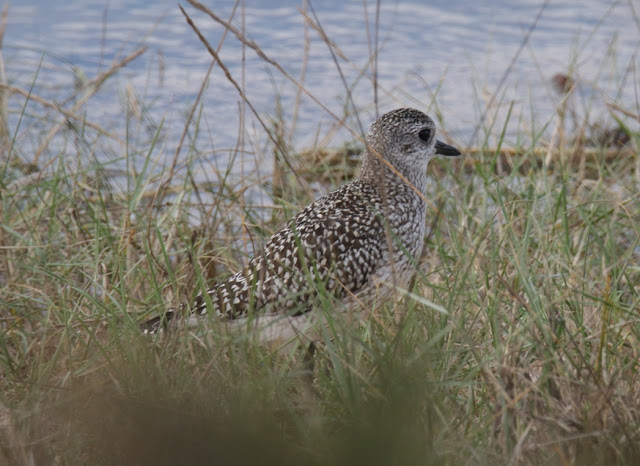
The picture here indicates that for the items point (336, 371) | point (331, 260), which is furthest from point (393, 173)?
point (336, 371)

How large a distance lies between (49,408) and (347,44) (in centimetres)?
610

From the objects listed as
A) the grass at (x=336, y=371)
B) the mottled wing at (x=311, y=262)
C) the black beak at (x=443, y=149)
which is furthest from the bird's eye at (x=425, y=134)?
the mottled wing at (x=311, y=262)

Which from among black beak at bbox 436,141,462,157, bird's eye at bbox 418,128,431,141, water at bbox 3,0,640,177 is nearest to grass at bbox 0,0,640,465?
black beak at bbox 436,141,462,157

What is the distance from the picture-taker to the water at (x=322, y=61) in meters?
7.45

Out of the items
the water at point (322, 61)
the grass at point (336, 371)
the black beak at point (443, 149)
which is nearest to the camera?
the grass at point (336, 371)

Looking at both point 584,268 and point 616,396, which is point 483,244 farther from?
point 616,396

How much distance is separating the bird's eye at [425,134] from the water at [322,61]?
1.82 meters

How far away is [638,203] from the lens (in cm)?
484

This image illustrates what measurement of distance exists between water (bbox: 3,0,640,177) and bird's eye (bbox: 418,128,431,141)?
1.82 meters

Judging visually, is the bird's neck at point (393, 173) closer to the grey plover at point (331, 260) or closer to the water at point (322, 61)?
the grey plover at point (331, 260)

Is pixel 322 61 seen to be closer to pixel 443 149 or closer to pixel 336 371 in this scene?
pixel 443 149

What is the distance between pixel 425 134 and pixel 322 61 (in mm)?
3671

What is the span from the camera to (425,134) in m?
5.06

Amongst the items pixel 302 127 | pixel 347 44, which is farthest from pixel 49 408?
pixel 347 44
